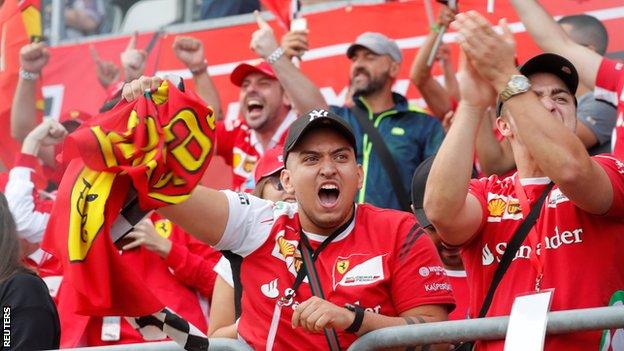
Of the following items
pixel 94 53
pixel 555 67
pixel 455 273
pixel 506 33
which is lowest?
pixel 455 273

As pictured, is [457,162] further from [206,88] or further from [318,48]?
[318,48]

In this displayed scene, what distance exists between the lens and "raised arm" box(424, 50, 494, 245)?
415cm

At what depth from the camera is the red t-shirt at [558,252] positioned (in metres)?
4.11

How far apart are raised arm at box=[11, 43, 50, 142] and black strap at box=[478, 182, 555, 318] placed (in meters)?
4.57

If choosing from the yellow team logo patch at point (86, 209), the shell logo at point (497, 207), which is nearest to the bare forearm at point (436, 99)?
the shell logo at point (497, 207)

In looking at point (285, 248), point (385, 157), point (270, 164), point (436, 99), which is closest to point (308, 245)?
point (285, 248)

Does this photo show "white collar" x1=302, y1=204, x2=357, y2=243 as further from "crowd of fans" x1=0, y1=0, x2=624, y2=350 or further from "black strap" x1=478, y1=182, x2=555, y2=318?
"black strap" x1=478, y1=182, x2=555, y2=318

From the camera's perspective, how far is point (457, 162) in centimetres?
416

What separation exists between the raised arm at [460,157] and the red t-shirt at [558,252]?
0.66 ft

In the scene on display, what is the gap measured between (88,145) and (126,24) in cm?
514

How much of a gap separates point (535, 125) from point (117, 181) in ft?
4.52

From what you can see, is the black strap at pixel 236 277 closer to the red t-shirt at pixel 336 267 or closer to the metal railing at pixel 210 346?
the red t-shirt at pixel 336 267

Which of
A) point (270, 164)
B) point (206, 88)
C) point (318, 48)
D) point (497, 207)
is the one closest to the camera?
point (497, 207)

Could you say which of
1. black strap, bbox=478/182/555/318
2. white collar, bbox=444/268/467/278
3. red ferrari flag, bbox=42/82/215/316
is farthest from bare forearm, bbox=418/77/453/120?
red ferrari flag, bbox=42/82/215/316
